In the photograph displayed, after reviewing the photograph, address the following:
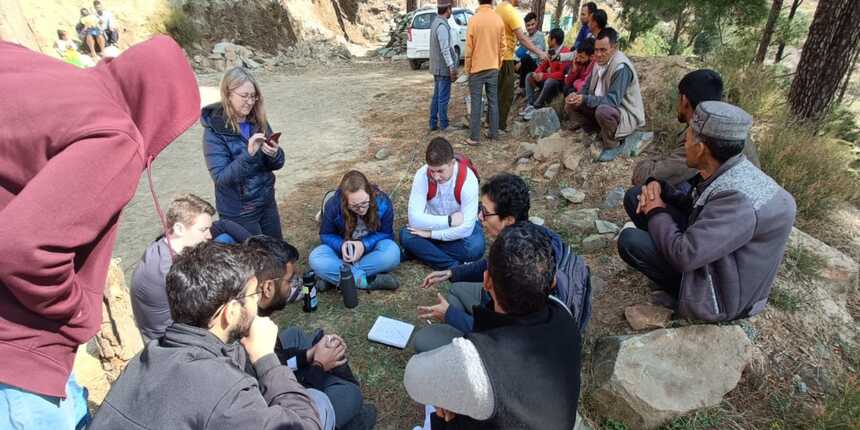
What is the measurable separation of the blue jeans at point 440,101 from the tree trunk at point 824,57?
13.5 feet

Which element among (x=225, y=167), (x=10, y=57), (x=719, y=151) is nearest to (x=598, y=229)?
(x=719, y=151)

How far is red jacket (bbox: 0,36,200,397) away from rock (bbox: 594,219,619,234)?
140 inches

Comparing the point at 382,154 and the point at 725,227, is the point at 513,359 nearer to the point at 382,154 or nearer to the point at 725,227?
the point at 725,227

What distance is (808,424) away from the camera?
7.05 ft

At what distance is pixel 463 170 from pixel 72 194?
118 inches

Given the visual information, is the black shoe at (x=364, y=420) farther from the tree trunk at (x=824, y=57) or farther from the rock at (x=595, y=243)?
the tree trunk at (x=824, y=57)

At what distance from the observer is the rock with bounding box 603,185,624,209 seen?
14.6ft

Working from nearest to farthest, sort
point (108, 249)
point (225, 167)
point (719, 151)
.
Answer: point (108, 249) → point (719, 151) → point (225, 167)

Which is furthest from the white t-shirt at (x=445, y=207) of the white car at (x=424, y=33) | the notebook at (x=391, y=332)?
the white car at (x=424, y=33)

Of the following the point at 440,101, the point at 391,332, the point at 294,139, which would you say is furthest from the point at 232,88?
the point at 294,139

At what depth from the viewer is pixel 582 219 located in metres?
4.25

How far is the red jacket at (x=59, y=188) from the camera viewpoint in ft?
3.29

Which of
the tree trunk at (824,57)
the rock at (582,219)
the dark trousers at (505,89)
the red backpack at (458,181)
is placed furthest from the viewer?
the dark trousers at (505,89)

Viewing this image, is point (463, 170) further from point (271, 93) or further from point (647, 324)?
point (271, 93)
